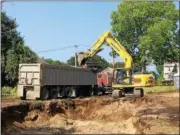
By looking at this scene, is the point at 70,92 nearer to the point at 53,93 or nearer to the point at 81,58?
the point at 53,93

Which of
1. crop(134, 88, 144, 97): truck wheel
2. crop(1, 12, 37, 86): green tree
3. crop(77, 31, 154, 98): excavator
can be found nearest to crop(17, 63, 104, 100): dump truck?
crop(77, 31, 154, 98): excavator

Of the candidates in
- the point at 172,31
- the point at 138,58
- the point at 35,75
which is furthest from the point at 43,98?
the point at 138,58

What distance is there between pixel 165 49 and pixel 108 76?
1099cm

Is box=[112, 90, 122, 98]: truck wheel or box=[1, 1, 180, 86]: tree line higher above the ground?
box=[1, 1, 180, 86]: tree line

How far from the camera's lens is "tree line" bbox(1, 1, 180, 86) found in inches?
1042

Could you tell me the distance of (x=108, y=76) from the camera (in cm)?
3675

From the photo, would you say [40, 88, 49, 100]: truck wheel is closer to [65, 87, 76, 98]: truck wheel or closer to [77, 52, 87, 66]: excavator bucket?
[65, 87, 76, 98]: truck wheel

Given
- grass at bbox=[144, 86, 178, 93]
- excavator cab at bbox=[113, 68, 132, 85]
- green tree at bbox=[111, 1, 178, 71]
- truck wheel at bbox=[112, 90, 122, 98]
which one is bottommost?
truck wheel at bbox=[112, 90, 122, 98]

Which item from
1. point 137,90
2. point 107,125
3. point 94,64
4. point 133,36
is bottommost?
point 107,125

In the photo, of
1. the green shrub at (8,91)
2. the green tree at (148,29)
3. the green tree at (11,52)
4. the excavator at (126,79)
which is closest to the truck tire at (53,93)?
the excavator at (126,79)

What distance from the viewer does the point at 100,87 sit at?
36000 millimetres

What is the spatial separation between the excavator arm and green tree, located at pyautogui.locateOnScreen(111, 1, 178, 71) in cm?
182

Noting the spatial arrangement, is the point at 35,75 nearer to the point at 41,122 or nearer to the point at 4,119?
the point at 41,122

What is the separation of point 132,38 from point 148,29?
1299 centimetres
